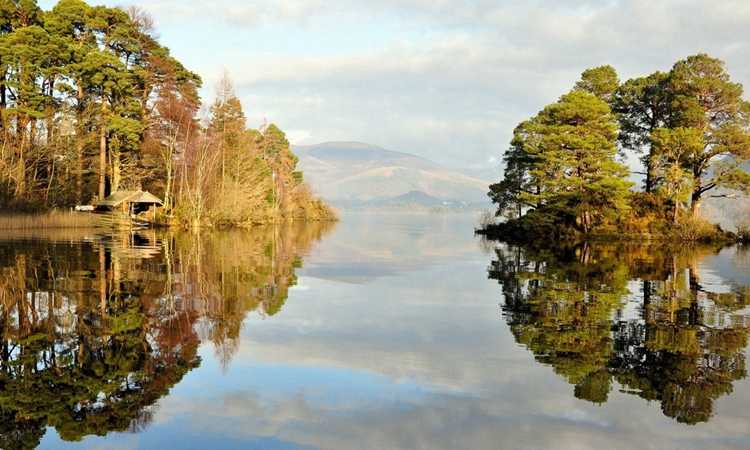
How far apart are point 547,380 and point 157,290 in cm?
967

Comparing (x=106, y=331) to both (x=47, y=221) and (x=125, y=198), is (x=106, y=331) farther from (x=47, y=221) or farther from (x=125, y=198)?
(x=125, y=198)

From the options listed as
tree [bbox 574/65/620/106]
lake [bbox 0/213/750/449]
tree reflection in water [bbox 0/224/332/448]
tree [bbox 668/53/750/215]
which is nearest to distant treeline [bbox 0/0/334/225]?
tree reflection in water [bbox 0/224/332/448]

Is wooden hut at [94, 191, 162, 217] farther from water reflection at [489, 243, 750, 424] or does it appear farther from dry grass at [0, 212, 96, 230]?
water reflection at [489, 243, 750, 424]

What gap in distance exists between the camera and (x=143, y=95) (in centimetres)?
4916

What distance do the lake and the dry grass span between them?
2093cm

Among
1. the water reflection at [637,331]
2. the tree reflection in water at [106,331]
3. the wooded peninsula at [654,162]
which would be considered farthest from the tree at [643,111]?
the tree reflection in water at [106,331]

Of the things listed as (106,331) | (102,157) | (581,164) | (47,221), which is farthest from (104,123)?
(106,331)

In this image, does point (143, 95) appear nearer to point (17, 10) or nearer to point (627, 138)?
point (17, 10)

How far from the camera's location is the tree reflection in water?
19.4ft

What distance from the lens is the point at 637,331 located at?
1031 cm

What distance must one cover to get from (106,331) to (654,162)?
4351cm

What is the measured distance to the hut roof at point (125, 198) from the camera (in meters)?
44.0

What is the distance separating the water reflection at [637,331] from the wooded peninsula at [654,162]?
21.2 m

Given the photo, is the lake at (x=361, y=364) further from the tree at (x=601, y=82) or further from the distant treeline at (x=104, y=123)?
the tree at (x=601, y=82)
